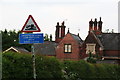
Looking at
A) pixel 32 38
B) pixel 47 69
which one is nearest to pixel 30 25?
pixel 32 38

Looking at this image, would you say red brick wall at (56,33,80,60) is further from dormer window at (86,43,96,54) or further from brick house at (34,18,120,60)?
dormer window at (86,43,96,54)

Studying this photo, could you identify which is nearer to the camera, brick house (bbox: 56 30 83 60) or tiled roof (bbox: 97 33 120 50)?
brick house (bbox: 56 30 83 60)

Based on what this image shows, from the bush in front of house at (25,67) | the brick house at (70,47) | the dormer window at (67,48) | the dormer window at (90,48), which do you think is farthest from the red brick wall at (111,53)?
the bush in front of house at (25,67)

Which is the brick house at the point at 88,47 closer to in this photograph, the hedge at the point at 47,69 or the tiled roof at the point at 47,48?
the tiled roof at the point at 47,48

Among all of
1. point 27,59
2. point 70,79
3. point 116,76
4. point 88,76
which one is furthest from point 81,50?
point 27,59

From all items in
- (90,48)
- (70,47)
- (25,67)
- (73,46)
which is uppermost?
(73,46)

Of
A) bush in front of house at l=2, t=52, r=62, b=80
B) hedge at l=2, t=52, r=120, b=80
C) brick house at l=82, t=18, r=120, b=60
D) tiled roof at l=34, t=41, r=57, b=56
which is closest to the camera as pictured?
bush in front of house at l=2, t=52, r=62, b=80

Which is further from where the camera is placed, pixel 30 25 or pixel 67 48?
pixel 67 48

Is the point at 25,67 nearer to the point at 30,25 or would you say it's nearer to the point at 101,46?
the point at 30,25

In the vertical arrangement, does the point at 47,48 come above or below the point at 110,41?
below

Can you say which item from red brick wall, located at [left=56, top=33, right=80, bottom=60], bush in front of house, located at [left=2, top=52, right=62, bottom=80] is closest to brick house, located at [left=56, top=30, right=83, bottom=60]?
red brick wall, located at [left=56, top=33, right=80, bottom=60]

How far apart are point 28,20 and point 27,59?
334 inches

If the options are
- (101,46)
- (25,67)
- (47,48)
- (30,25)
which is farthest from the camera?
(47,48)

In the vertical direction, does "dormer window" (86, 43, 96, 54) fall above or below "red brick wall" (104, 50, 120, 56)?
above
